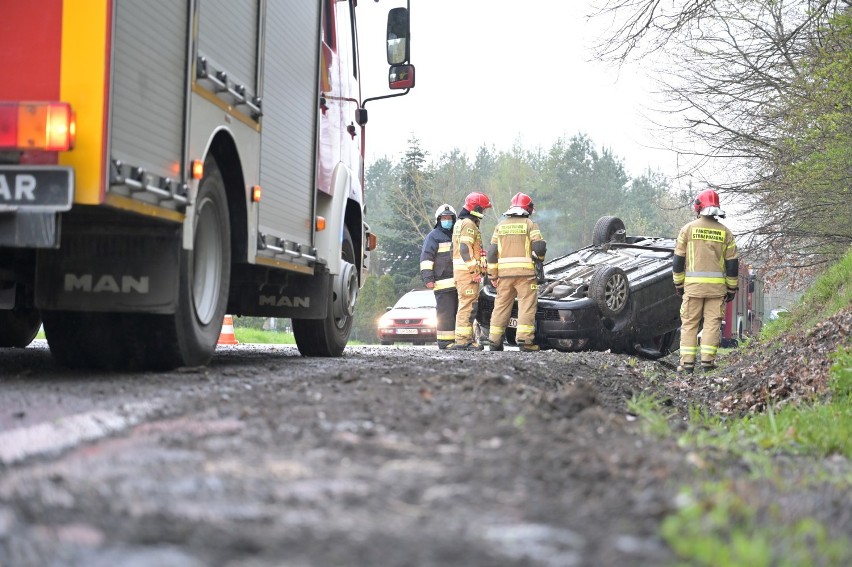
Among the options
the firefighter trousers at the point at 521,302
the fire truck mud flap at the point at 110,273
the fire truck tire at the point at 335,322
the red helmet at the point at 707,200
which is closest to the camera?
the fire truck mud flap at the point at 110,273

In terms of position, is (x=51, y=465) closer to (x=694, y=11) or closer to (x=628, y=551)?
(x=628, y=551)

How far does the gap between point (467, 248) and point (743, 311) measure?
14644 millimetres

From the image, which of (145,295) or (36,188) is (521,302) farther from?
(36,188)

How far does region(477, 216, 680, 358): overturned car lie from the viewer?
13812 millimetres

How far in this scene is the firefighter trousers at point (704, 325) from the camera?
11781 millimetres

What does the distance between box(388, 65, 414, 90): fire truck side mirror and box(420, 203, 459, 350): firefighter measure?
5492mm

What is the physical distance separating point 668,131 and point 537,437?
49.7 ft

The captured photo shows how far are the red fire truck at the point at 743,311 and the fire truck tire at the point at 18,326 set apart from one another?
15630 mm

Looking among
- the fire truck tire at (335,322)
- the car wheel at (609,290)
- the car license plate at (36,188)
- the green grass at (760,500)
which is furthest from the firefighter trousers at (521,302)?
the car license plate at (36,188)

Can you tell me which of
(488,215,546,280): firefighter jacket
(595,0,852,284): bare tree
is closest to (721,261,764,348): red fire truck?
(595,0,852,284): bare tree

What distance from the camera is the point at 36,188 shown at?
483 centimetres

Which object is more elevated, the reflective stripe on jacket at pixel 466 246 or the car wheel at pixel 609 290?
the reflective stripe on jacket at pixel 466 246

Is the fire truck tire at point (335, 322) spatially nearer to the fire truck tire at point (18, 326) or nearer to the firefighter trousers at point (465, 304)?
the fire truck tire at point (18, 326)

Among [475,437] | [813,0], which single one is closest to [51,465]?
[475,437]
